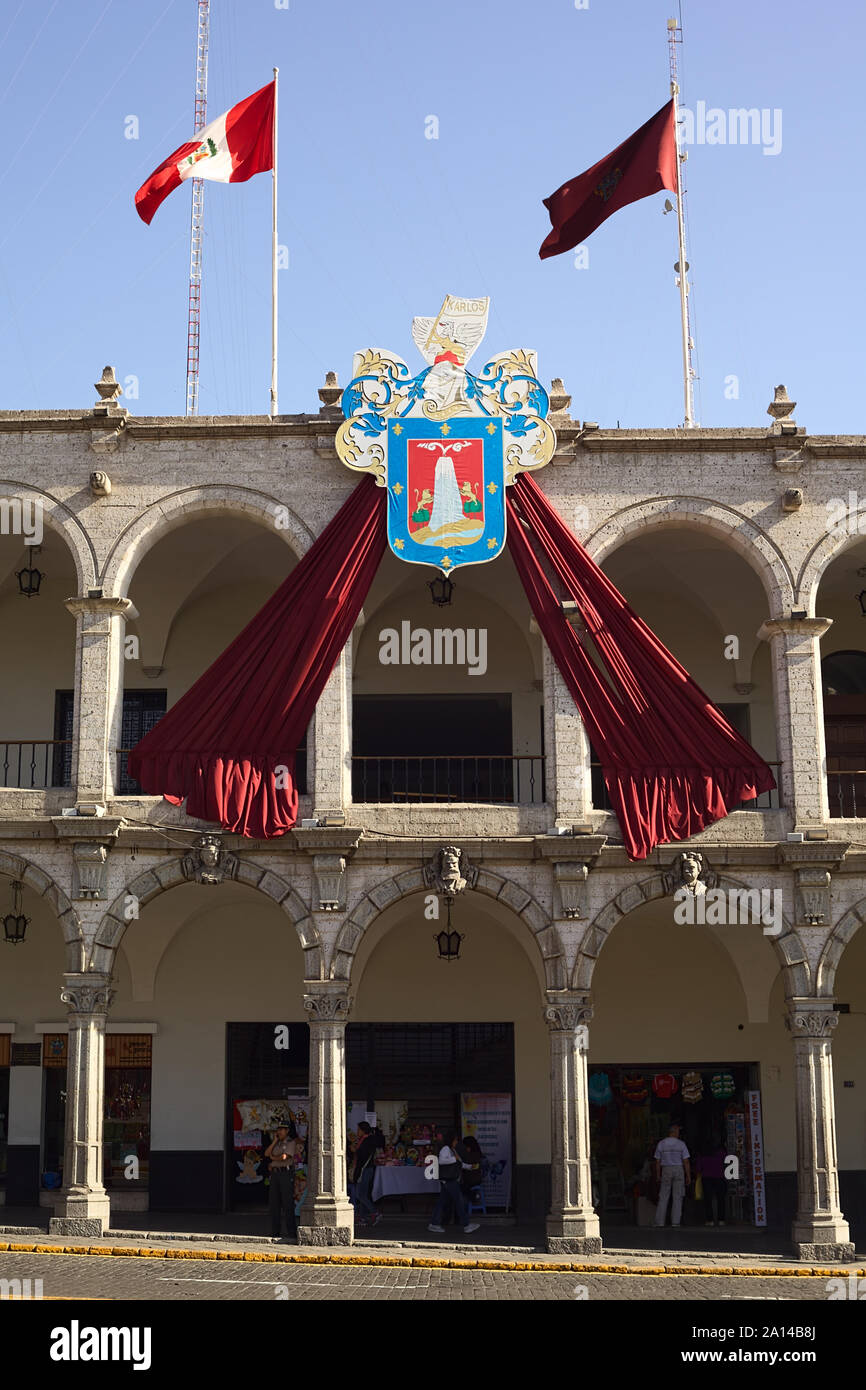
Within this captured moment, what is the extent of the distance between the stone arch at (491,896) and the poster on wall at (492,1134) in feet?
13.1

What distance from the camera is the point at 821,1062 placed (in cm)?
1933

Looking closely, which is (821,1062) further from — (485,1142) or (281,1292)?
(281,1292)

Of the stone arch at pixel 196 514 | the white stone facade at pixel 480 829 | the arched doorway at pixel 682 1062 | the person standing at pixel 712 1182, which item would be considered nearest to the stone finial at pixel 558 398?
the white stone facade at pixel 480 829

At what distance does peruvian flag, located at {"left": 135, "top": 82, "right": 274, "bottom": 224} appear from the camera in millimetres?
21453

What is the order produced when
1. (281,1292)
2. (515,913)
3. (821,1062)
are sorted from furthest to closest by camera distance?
(515,913)
(821,1062)
(281,1292)

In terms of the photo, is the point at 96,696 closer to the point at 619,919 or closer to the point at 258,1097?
the point at 258,1097

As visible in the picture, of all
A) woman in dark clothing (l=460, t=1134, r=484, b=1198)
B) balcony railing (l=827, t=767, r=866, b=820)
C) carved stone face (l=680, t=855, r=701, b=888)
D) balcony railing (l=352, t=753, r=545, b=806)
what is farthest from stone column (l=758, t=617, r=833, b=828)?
woman in dark clothing (l=460, t=1134, r=484, b=1198)

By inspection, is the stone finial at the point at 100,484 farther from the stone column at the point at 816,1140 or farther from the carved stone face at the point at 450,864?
the stone column at the point at 816,1140

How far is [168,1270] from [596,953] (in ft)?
21.4

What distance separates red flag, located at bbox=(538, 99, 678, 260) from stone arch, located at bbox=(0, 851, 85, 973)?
11.2 metres

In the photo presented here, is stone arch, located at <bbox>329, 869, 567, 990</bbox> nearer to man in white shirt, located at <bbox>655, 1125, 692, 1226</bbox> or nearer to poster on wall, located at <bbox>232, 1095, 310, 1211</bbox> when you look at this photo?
man in white shirt, located at <bbox>655, 1125, 692, 1226</bbox>

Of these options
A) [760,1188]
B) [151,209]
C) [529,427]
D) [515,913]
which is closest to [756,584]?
[529,427]

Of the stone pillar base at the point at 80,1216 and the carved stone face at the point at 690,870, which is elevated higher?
the carved stone face at the point at 690,870

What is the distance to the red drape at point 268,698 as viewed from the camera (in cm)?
1970
